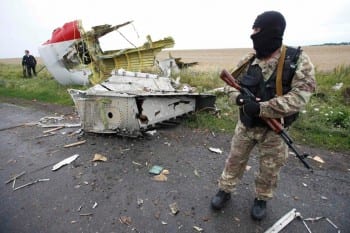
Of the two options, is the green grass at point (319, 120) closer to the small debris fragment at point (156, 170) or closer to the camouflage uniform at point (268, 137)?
the small debris fragment at point (156, 170)

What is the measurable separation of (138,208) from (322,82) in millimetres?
7520

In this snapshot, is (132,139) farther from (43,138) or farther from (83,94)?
(43,138)

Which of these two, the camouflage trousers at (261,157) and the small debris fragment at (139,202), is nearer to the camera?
the camouflage trousers at (261,157)

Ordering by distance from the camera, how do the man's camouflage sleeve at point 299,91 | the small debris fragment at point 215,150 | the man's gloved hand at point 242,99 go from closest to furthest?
1. the man's camouflage sleeve at point 299,91
2. the man's gloved hand at point 242,99
3. the small debris fragment at point 215,150

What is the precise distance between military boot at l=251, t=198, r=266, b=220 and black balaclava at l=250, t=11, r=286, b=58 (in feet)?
5.06

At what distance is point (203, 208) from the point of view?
3221 mm

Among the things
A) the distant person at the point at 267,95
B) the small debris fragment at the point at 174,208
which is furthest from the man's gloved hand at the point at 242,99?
the small debris fragment at the point at 174,208

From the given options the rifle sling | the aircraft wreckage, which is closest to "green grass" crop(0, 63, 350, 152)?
the aircraft wreckage

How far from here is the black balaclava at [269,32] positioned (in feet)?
8.22

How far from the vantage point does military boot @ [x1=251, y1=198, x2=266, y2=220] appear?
299 centimetres

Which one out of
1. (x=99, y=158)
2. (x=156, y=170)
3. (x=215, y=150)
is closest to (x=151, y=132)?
(x=99, y=158)

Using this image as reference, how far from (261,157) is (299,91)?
2.51 ft

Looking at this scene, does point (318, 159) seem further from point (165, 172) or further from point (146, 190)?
point (146, 190)

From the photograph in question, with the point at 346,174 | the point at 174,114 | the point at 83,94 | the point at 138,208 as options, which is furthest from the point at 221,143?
the point at 83,94
